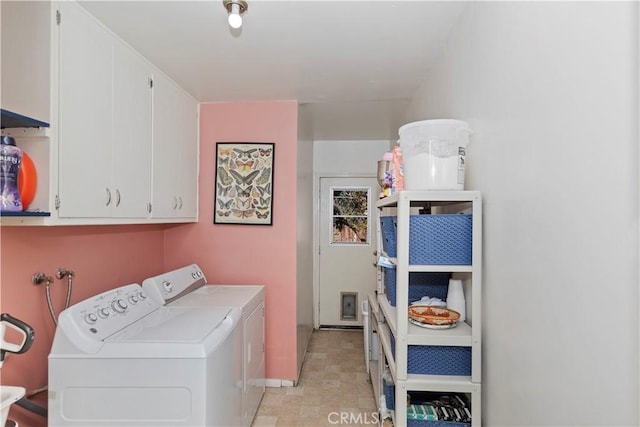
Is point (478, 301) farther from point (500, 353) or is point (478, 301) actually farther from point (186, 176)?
point (186, 176)

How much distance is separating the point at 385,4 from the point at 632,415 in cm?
156

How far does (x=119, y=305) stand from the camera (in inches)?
67.5

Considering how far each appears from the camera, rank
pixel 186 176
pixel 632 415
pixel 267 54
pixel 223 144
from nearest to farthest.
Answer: pixel 632 415, pixel 267 54, pixel 186 176, pixel 223 144

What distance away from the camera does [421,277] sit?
5.93ft

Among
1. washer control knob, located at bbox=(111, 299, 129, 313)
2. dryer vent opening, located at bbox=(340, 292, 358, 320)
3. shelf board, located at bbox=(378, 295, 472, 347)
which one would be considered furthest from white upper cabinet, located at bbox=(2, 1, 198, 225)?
dryer vent opening, located at bbox=(340, 292, 358, 320)

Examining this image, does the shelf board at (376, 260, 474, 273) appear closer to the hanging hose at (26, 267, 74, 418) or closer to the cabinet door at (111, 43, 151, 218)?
the cabinet door at (111, 43, 151, 218)

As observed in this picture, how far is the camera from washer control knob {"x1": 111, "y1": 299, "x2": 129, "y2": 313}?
1.68 metres

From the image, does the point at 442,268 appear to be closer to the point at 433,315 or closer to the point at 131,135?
the point at 433,315

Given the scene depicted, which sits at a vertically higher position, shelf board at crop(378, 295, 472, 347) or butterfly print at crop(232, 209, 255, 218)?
butterfly print at crop(232, 209, 255, 218)

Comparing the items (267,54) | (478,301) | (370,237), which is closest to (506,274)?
(478,301)

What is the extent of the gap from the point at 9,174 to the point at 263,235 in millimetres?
1764

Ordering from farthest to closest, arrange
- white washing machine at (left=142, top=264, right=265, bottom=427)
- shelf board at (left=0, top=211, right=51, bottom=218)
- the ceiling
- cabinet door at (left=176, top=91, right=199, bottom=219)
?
1. cabinet door at (left=176, top=91, right=199, bottom=219)
2. white washing machine at (left=142, top=264, right=265, bottom=427)
3. the ceiling
4. shelf board at (left=0, top=211, right=51, bottom=218)

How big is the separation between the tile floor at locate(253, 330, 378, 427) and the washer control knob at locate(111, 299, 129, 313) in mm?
1210

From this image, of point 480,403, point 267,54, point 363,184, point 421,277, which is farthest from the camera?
point 363,184
